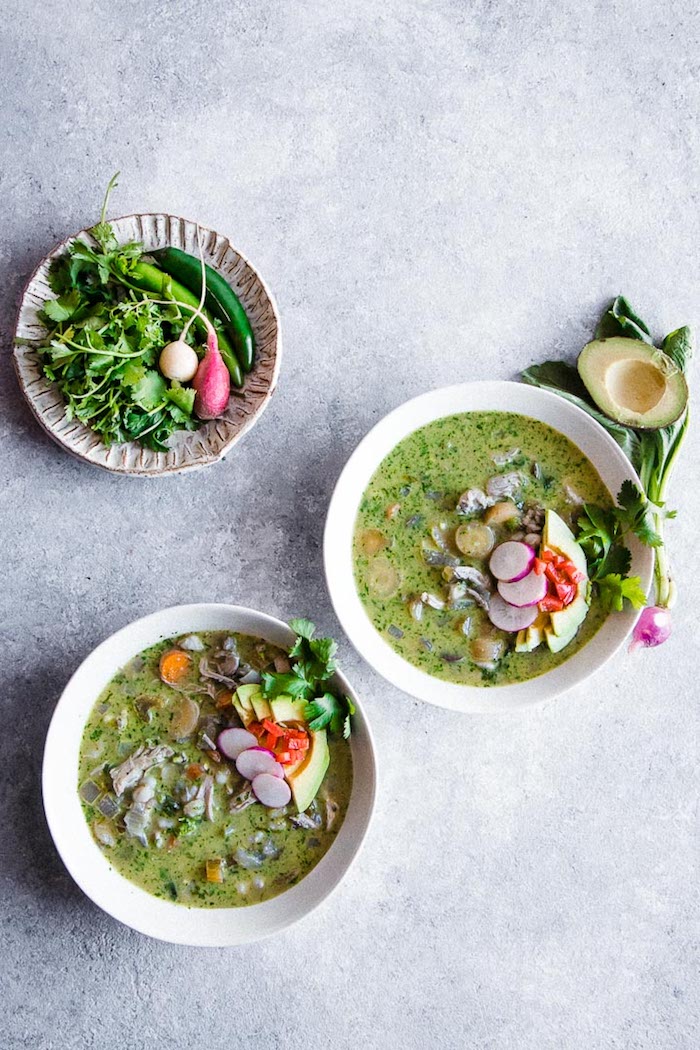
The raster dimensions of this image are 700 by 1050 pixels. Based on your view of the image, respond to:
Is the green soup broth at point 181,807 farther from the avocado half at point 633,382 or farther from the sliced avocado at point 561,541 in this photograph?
the avocado half at point 633,382

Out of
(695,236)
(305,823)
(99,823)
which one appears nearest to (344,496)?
(305,823)

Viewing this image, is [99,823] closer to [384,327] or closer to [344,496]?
[344,496]

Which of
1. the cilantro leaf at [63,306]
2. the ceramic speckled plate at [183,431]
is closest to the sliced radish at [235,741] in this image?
the ceramic speckled plate at [183,431]

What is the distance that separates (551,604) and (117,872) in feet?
5.95

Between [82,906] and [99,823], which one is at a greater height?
[99,823]

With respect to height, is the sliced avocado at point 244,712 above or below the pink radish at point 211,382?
below

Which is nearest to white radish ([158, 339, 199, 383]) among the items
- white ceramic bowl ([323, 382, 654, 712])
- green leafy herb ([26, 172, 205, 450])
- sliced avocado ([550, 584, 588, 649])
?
green leafy herb ([26, 172, 205, 450])

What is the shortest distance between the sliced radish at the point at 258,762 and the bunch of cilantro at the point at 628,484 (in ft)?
4.29

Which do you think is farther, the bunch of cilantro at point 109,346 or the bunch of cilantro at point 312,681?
the bunch of cilantro at point 109,346

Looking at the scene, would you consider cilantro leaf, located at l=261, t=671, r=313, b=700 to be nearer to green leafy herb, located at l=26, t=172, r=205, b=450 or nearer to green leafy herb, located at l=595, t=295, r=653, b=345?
green leafy herb, located at l=26, t=172, r=205, b=450

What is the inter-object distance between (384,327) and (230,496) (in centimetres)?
88

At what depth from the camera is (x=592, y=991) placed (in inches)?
157

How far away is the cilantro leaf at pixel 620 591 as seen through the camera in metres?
3.62

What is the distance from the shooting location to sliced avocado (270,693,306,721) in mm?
3553
